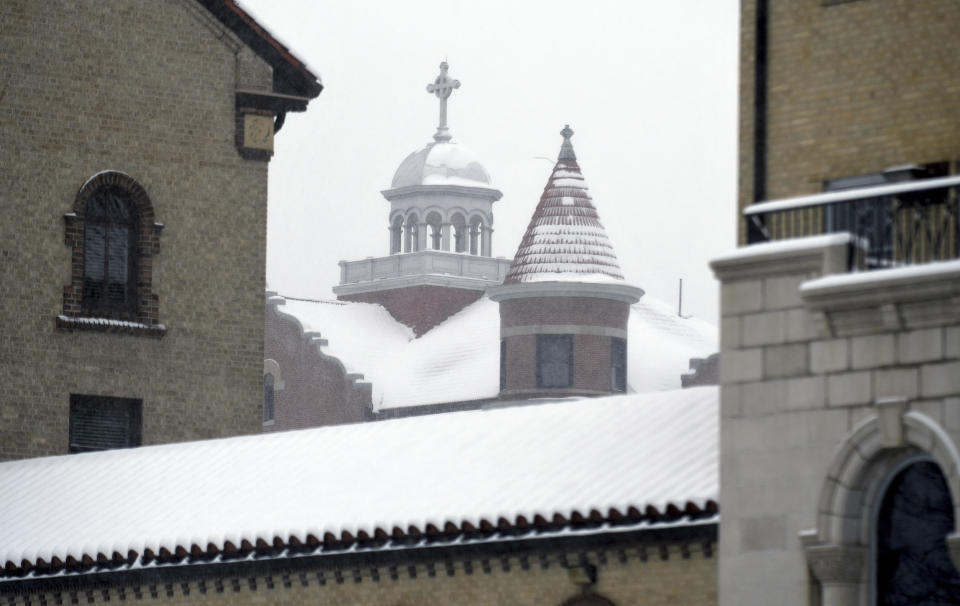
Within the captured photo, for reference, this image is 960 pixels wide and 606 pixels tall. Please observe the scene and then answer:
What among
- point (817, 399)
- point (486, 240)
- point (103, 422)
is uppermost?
point (486, 240)

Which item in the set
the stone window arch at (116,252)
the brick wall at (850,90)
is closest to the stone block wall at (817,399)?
the brick wall at (850,90)

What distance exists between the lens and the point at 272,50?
3209 centimetres

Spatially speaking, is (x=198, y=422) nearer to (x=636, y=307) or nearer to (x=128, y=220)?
(x=128, y=220)

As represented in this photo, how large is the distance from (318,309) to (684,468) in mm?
51810

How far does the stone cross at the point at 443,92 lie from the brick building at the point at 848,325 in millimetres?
59401

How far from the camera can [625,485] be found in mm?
20203

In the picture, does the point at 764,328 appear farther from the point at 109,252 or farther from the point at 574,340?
the point at 574,340

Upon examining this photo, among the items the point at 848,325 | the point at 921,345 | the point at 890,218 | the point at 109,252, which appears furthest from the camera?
the point at 109,252

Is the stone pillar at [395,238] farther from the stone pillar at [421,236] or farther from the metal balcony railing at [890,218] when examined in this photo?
the metal balcony railing at [890,218]

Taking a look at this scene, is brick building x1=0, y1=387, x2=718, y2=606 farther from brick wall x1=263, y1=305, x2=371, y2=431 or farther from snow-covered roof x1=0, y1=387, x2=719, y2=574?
brick wall x1=263, y1=305, x2=371, y2=431

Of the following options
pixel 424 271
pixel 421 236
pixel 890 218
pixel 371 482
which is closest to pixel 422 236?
pixel 421 236

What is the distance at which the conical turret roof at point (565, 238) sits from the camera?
2440 inches

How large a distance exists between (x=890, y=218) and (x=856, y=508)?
212 centimetres

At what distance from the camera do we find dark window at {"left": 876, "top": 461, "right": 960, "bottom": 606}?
625 inches
